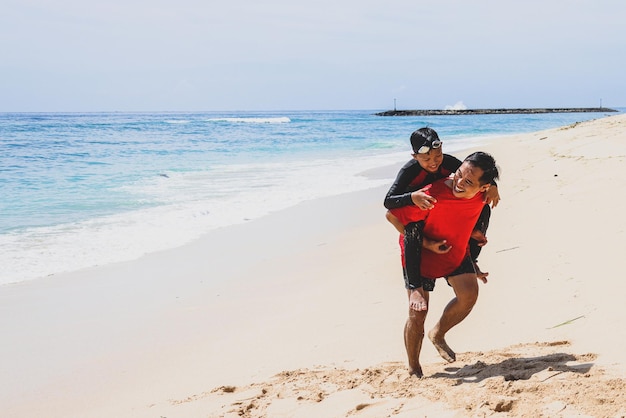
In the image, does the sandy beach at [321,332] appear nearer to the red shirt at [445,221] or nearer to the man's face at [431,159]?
the red shirt at [445,221]

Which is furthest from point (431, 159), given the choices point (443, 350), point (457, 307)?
point (443, 350)

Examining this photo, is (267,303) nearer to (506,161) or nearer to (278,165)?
(506,161)

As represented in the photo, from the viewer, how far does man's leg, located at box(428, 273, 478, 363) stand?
12.1 ft

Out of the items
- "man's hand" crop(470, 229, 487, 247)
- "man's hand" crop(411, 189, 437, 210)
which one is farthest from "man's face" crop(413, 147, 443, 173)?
"man's hand" crop(470, 229, 487, 247)

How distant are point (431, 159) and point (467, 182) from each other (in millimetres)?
244

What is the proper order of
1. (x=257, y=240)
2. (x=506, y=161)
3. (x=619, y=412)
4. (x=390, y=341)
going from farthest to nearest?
(x=506, y=161) → (x=257, y=240) → (x=390, y=341) → (x=619, y=412)

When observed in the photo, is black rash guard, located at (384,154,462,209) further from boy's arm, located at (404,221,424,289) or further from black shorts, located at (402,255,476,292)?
black shorts, located at (402,255,476,292)

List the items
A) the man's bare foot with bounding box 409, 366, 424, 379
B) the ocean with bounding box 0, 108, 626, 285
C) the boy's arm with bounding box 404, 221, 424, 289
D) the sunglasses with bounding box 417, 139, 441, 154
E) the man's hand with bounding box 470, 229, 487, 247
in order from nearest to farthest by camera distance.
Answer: the sunglasses with bounding box 417, 139, 441, 154
the boy's arm with bounding box 404, 221, 424, 289
the man's bare foot with bounding box 409, 366, 424, 379
the man's hand with bounding box 470, 229, 487, 247
the ocean with bounding box 0, 108, 626, 285

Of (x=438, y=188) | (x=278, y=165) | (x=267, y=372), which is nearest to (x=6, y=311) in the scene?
(x=267, y=372)

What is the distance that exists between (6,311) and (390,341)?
3.54 meters

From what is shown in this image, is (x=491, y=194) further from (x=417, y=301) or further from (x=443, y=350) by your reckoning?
(x=443, y=350)

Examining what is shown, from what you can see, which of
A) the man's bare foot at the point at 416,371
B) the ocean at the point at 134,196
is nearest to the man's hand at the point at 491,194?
the man's bare foot at the point at 416,371

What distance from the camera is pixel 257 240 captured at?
27.9 ft

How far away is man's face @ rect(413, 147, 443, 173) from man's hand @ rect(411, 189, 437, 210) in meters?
0.23
